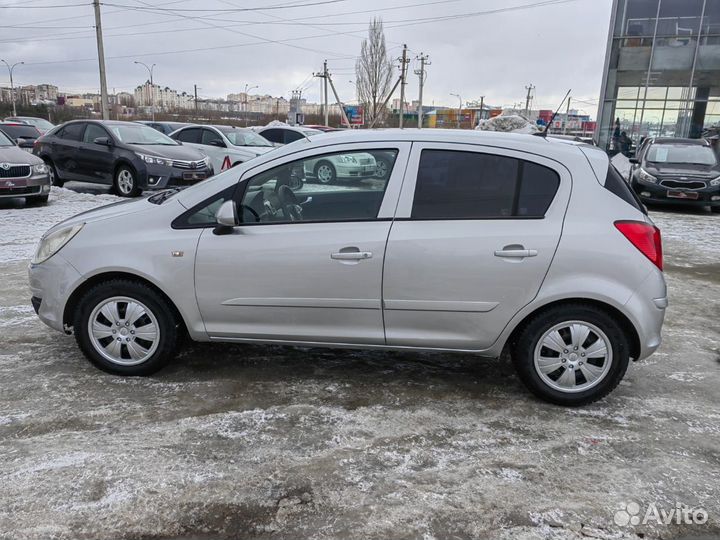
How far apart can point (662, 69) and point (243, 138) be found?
18286mm

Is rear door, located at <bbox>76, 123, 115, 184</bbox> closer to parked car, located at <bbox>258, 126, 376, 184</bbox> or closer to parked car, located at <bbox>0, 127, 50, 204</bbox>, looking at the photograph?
parked car, located at <bbox>0, 127, 50, 204</bbox>

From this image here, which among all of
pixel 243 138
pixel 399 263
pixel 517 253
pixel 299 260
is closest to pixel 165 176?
pixel 243 138

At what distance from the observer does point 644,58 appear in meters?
24.0

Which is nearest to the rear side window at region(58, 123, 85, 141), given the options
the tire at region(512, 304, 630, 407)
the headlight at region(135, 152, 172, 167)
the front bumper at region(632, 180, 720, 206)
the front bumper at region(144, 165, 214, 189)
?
the headlight at region(135, 152, 172, 167)

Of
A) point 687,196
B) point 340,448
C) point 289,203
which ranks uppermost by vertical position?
point 289,203

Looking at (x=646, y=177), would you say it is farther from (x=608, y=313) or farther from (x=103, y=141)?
(x=103, y=141)

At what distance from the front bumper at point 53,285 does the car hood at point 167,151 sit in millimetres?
8619

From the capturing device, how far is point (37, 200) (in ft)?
38.5

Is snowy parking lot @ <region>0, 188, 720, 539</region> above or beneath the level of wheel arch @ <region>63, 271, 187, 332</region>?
beneath

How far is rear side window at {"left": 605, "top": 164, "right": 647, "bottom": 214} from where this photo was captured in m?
3.53

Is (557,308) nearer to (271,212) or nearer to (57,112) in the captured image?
(271,212)

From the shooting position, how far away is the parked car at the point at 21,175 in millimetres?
10492

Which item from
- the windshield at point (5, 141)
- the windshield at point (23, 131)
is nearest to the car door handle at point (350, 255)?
the windshield at point (5, 141)

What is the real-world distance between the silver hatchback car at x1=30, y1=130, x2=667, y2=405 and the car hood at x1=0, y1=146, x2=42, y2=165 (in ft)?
26.8
